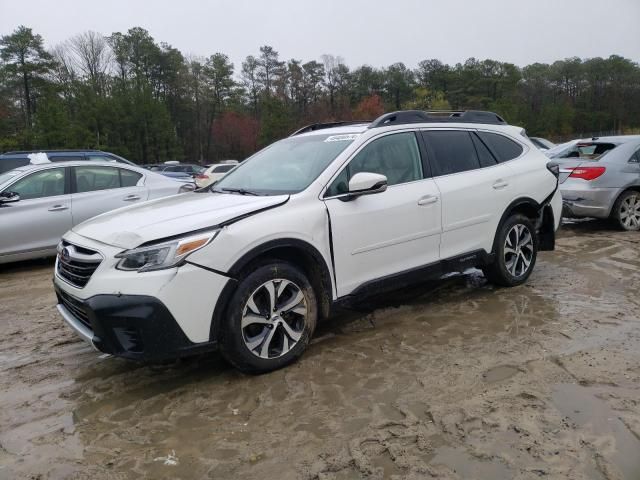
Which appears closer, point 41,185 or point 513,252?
point 513,252

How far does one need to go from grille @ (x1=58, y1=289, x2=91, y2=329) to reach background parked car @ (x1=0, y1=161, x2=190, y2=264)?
3.77 metres

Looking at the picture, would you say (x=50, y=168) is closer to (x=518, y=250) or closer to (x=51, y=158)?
(x=51, y=158)

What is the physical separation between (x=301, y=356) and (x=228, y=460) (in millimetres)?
1243

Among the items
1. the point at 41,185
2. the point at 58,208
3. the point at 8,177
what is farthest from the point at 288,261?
the point at 8,177

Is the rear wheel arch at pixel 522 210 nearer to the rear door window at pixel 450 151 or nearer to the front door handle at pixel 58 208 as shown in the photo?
the rear door window at pixel 450 151

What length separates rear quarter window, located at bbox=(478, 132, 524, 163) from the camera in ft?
16.7

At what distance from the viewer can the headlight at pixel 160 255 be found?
307 centimetres

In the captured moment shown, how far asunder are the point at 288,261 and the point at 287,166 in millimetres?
1008

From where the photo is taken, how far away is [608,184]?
7953 millimetres

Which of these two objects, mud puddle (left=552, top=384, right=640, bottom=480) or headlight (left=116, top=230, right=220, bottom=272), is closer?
mud puddle (left=552, top=384, right=640, bottom=480)

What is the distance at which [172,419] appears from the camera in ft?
9.82

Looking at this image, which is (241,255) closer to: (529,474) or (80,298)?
(80,298)

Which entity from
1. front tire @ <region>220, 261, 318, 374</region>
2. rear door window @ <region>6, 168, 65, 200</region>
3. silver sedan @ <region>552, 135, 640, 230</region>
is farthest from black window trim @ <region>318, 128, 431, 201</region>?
rear door window @ <region>6, 168, 65, 200</region>

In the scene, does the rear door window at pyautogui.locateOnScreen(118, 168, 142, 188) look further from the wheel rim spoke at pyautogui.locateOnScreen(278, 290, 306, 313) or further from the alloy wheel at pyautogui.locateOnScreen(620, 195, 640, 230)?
the alloy wheel at pyautogui.locateOnScreen(620, 195, 640, 230)
